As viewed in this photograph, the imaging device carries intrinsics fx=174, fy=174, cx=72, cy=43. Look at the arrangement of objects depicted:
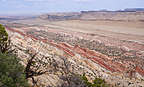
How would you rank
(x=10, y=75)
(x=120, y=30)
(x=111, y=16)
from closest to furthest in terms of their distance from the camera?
(x=10, y=75)
(x=120, y=30)
(x=111, y=16)

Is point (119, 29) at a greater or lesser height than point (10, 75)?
lesser

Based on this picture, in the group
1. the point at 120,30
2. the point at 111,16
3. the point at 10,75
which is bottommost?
the point at 120,30

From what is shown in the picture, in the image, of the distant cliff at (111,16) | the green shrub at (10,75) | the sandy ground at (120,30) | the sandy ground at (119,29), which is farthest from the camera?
the distant cliff at (111,16)

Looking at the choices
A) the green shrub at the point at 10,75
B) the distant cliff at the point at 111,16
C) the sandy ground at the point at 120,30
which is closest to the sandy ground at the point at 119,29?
the sandy ground at the point at 120,30

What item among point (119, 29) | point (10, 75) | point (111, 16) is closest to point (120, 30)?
point (119, 29)

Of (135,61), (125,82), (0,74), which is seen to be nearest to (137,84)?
(125,82)

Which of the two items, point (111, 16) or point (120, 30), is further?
point (111, 16)

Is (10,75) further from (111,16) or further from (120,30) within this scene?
(111,16)

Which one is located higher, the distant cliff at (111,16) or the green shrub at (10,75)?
the green shrub at (10,75)

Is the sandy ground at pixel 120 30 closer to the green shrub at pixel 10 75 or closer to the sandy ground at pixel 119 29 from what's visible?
the sandy ground at pixel 119 29

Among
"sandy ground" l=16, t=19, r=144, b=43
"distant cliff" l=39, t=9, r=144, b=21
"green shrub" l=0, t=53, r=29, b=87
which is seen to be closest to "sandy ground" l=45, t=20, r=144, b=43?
"sandy ground" l=16, t=19, r=144, b=43

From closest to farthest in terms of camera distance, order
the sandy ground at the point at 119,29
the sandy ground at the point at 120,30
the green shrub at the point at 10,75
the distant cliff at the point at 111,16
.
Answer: the green shrub at the point at 10,75 < the sandy ground at the point at 120,30 < the sandy ground at the point at 119,29 < the distant cliff at the point at 111,16
